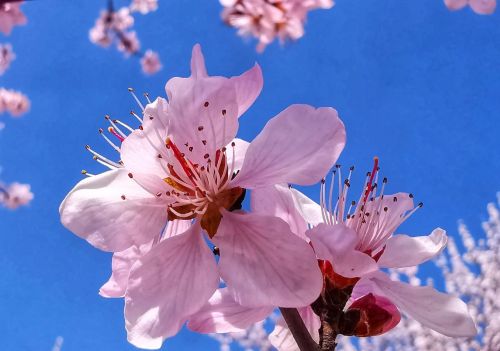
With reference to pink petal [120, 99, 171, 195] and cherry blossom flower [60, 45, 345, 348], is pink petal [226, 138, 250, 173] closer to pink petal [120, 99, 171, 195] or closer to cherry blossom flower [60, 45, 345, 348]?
cherry blossom flower [60, 45, 345, 348]

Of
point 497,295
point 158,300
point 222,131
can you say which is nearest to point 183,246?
point 158,300

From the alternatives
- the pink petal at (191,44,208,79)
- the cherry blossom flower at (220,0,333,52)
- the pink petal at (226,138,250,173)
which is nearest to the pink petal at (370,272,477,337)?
the pink petal at (226,138,250,173)

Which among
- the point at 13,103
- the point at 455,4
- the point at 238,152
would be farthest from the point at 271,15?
the point at 13,103

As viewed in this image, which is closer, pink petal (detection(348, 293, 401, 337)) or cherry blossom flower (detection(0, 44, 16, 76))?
pink petal (detection(348, 293, 401, 337))

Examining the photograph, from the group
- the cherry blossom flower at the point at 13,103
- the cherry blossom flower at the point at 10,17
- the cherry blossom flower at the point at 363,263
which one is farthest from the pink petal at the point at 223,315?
the cherry blossom flower at the point at 13,103

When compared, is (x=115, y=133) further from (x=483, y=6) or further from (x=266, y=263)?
(x=483, y=6)

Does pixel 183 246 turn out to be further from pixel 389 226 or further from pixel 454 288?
pixel 454 288
